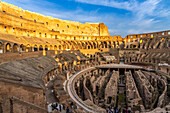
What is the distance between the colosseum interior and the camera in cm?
929

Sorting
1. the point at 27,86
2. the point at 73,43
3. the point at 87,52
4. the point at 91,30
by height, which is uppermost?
the point at 91,30

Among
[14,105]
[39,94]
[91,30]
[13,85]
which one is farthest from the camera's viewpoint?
[91,30]

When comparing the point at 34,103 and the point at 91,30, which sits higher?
the point at 91,30

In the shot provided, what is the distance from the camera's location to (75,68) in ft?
88.6

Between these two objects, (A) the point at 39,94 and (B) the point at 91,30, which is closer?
(A) the point at 39,94

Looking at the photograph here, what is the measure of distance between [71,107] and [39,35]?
28.2m

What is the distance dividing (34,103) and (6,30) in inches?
900

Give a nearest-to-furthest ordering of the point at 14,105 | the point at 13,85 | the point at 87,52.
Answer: the point at 14,105 < the point at 13,85 < the point at 87,52

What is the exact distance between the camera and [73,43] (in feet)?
147

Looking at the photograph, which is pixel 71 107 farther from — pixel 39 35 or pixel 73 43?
pixel 73 43

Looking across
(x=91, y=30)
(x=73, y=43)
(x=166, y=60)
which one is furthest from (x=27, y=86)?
(x=91, y=30)

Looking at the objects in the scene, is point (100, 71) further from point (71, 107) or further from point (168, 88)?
point (71, 107)

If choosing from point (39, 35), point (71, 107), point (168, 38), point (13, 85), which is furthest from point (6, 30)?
point (168, 38)

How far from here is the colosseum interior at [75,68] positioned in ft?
30.5
